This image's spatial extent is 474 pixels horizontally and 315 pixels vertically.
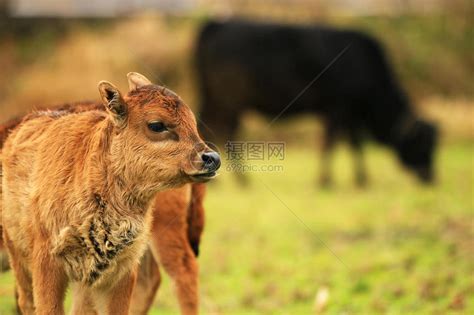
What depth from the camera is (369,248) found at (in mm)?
11414

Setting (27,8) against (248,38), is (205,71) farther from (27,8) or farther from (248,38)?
(27,8)

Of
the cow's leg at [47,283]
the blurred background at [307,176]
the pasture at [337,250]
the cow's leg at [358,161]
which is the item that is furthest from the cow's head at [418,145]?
the cow's leg at [47,283]

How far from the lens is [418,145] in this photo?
62.2 ft

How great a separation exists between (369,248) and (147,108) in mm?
6551

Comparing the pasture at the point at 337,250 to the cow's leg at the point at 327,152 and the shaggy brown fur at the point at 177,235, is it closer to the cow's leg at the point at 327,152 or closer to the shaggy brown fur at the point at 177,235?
the cow's leg at the point at 327,152

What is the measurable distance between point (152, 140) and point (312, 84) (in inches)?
533

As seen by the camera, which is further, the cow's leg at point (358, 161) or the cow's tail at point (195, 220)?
the cow's leg at point (358, 161)

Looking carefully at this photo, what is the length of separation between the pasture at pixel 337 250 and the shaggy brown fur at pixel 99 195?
2496mm

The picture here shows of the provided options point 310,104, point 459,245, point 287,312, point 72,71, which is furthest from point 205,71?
point 287,312

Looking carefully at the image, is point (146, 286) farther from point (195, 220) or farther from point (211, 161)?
point (211, 161)

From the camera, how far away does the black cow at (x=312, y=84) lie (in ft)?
61.9

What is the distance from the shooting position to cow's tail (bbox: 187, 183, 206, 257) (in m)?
6.70

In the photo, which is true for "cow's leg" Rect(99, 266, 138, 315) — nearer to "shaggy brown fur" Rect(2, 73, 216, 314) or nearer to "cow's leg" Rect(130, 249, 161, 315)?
"shaggy brown fur" Rect(2, 73, 216, 314)

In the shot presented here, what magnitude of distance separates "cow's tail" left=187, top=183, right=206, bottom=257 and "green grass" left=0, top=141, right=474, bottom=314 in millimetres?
1968
